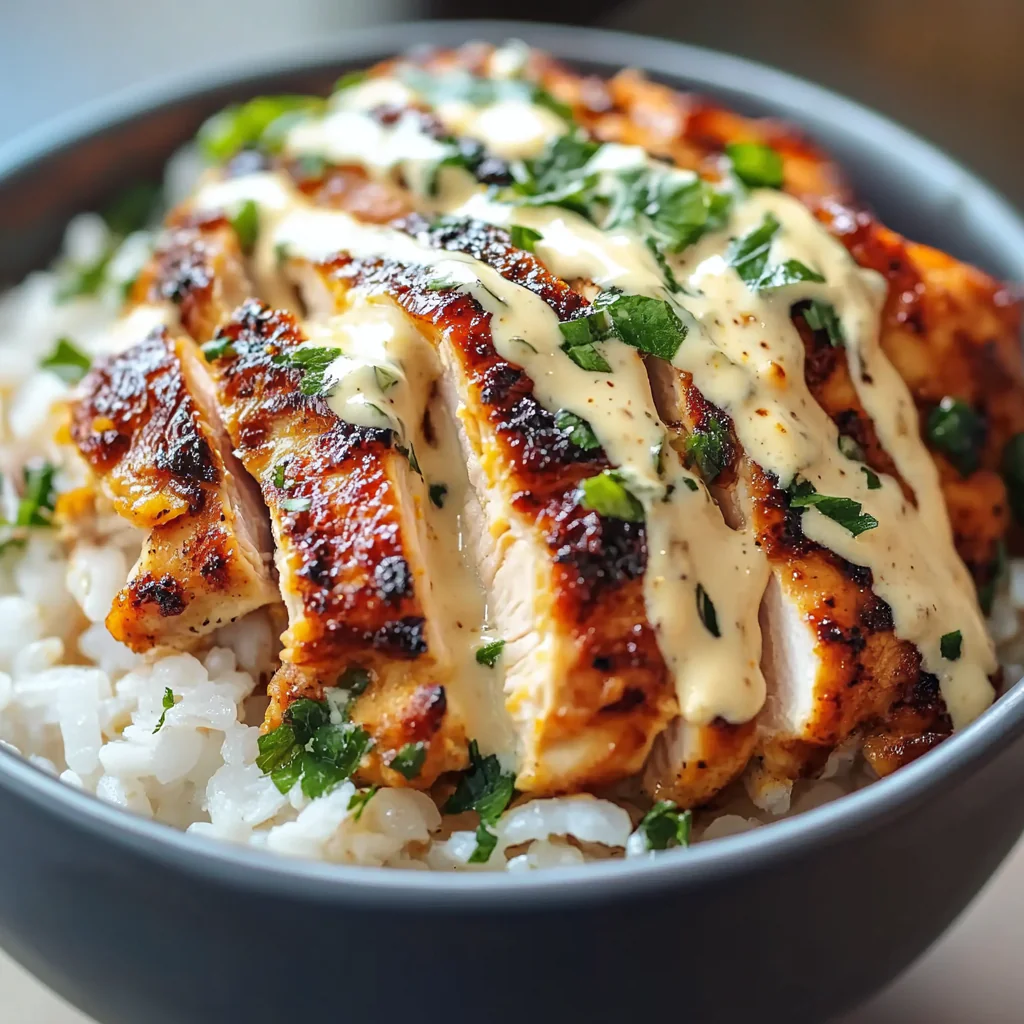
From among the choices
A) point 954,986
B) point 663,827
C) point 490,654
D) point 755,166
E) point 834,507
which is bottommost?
point 954,986

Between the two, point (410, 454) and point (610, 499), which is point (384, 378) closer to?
point (410, 454)

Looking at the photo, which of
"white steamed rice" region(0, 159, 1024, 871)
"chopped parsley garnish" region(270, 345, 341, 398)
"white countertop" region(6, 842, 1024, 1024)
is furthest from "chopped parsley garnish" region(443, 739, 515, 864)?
"white countertop" region(6, 842, 1024, 1024)

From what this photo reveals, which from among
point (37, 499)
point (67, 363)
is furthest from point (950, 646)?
point (67, 363)

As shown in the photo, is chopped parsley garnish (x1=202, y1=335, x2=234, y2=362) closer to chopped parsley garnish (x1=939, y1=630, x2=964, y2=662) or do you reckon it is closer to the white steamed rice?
the white steamed rice

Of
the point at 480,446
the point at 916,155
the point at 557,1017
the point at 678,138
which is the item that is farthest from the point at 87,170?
the point at 557,1017

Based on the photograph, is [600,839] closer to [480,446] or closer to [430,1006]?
[430,1006]

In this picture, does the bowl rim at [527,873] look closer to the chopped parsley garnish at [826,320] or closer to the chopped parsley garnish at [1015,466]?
the chopped parsley garnish at [826,320]
